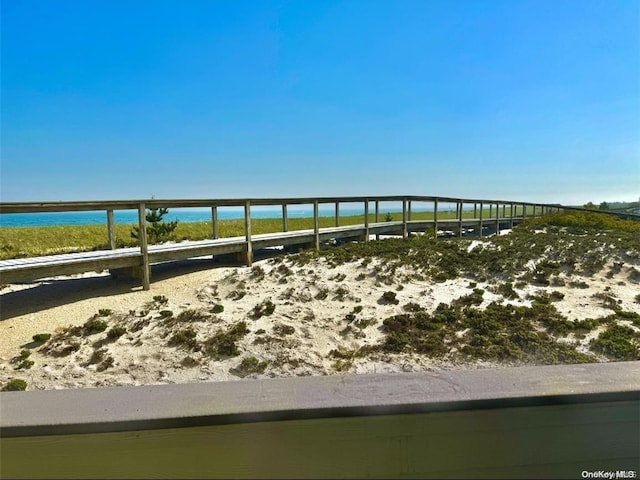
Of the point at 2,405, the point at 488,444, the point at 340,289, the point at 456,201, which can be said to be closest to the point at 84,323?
the point at 340,289

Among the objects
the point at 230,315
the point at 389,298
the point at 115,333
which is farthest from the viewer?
the point at 389,298

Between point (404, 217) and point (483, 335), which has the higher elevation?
point (404, 217)

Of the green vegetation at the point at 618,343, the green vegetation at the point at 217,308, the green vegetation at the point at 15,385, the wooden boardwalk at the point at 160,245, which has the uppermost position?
the wooden boardwalk at the point at 160,245

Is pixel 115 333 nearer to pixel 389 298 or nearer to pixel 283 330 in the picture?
pixel 283 330

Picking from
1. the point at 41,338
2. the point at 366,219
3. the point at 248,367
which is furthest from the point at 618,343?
the point at 366,219

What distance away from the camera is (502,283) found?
6.59 meters

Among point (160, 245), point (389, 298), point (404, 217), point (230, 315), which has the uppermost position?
point (404, 217)

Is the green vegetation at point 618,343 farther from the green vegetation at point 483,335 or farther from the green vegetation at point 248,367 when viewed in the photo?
the green vegetation at point 248,367

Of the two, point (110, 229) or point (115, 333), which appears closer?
point (115, 333)

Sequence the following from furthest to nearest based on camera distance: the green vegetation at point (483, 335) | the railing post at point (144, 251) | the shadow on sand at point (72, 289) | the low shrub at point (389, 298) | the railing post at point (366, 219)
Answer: the railing post at point (366, 219) → the railing post at point (144, 251) → the low shrub at point (389, 298) → the shadow on sand at point (72, 289) → the green vegetation at point (483, 335)

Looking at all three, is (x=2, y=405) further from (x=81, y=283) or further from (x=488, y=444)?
(x=81, y=283)

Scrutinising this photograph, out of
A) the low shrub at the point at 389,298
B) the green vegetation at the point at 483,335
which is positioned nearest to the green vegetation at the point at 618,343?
the green vegetation at the point at 483,335

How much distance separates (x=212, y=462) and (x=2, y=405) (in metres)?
0.62

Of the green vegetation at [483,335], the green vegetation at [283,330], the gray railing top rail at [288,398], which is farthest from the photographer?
the green vegetation at [283,330]
